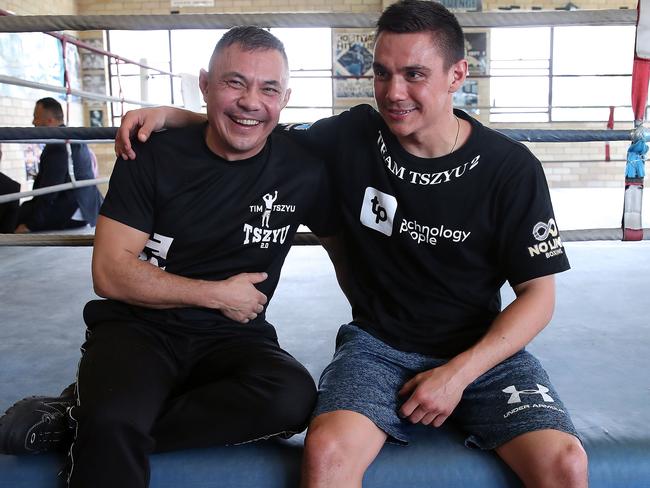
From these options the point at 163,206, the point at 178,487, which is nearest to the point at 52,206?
the point at 163,206

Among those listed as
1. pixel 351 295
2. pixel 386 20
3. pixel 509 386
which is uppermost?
pixel 386 20

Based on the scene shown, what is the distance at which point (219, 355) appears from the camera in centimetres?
124

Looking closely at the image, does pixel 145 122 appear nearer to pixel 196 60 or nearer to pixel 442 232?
pixel 442 232

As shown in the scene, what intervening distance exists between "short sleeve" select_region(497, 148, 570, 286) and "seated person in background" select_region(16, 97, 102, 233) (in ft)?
10.7

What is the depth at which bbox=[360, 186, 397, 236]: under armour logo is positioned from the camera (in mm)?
1288

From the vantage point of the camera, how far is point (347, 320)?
1929mm

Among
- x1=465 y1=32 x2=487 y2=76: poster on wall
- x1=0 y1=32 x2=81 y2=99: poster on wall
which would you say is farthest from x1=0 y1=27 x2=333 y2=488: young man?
x1=465 y1=32 x2=487 y2=76: poster on wall

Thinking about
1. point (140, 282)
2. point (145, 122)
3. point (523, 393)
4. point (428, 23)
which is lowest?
point (523, 393)

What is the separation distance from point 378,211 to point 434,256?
0.14 metres

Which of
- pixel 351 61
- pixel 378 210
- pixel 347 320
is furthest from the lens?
pixel 351 61

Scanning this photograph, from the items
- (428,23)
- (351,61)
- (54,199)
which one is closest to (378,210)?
(428,23)

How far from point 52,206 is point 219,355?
303 centimetres

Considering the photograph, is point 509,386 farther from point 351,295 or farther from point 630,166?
point 630,166

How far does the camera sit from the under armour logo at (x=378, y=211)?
1297 mm
